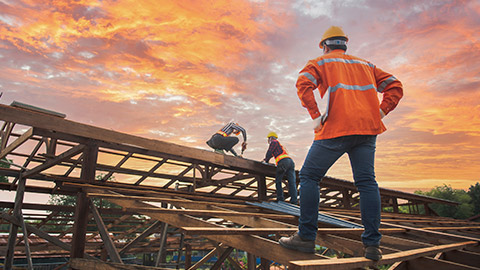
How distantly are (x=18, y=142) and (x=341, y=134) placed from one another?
6.84 meters

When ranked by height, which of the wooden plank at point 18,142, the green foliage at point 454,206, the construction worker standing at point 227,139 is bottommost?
the green foliage at point 454,206

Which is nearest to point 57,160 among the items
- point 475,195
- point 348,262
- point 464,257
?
point 348,262

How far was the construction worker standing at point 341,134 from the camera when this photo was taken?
2.59 m

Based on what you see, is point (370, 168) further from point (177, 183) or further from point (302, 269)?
point (177, 183)

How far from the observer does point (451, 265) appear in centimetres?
290

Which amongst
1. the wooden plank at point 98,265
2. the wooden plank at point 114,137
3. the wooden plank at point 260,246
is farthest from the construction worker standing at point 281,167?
the wooden plank at point 260,246

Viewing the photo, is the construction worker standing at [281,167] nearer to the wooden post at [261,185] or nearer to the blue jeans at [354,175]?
the wooden post at [261,185]

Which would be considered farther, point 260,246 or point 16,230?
point 16,230

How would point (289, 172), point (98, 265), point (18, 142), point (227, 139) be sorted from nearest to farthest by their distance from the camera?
1. point (98, 265)
2. point (18, 142)
3. point (289, 172)
4. point (227, 139)

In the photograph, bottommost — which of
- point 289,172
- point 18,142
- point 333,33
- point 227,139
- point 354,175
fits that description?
point 354,175

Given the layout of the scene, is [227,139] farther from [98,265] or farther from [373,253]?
[373,253]

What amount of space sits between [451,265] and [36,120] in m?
6.04

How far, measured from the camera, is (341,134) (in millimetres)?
2631

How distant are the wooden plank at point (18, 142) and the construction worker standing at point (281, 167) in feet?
18.1
